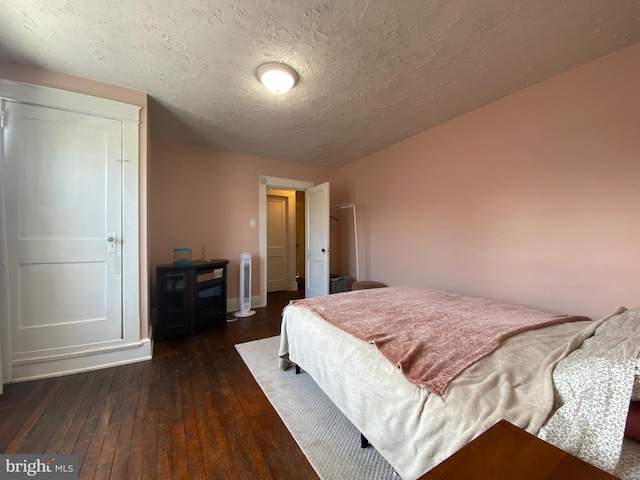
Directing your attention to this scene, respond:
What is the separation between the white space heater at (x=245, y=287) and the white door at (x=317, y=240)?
1112mm

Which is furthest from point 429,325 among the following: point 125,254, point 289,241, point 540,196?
point 289,241

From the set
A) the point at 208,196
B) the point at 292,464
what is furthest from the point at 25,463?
the point at 208,196

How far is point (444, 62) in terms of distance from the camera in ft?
5.98

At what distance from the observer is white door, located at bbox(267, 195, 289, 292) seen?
5.23 m

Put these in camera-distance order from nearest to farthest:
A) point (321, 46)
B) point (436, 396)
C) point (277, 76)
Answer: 1. point (436, 396)
2. point (321, 46)
3. point (277, 76)

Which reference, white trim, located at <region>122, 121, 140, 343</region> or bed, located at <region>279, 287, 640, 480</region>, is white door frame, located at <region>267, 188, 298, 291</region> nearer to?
white trim, located at <region>122, 121, 140, 343</region>

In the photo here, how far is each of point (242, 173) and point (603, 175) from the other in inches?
153

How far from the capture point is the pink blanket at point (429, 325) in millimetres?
1099

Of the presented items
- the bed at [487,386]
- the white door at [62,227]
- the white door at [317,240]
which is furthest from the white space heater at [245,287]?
the bed at [487,386]

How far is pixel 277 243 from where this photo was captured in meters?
5.31

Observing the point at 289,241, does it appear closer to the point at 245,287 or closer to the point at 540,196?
the point at 245,287

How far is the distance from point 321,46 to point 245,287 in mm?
3004

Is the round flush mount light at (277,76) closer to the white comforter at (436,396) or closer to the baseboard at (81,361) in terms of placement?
the white comforter at (436,396)

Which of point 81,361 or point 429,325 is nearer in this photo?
point 429,325
